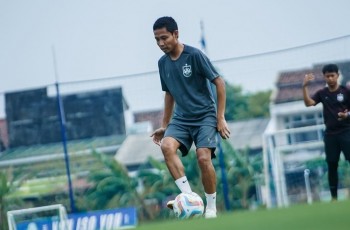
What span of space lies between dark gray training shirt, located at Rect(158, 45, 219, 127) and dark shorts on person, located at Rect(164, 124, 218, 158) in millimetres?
44

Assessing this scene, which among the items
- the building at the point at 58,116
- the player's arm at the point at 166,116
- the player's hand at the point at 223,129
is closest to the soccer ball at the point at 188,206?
the player's hand at the point at 223,129

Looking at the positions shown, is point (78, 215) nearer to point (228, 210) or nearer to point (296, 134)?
point (228, 210)

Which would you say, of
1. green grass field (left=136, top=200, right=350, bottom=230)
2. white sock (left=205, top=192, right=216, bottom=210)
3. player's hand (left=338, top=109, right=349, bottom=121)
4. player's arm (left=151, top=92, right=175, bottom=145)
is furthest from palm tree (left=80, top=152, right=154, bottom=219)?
green grass field (left=136, top=200, right=350, bottom=230)

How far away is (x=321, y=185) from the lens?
12203 millimetres

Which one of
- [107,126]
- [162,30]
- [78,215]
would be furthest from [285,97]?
[162,30]

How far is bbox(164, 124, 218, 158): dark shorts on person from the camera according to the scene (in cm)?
701

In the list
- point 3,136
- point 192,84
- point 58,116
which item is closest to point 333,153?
point 192,84

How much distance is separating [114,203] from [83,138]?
3.41 feet

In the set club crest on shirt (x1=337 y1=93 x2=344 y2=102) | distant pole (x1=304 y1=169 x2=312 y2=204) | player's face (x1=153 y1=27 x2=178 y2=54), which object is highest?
player's face (x1=153 y1=27 x2=178 y2=54)

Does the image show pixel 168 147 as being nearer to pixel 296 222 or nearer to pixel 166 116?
pixel 166 116

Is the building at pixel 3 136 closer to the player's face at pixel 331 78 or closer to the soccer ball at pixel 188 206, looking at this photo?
the player's face at pixel 331 78

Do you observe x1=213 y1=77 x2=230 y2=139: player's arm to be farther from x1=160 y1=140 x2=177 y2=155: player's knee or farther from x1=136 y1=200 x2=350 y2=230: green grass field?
x1=136 y1=200 x2=350 y2=230: green grass field

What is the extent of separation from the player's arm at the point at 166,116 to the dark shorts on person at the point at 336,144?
2839mm

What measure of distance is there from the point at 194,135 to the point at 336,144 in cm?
318
